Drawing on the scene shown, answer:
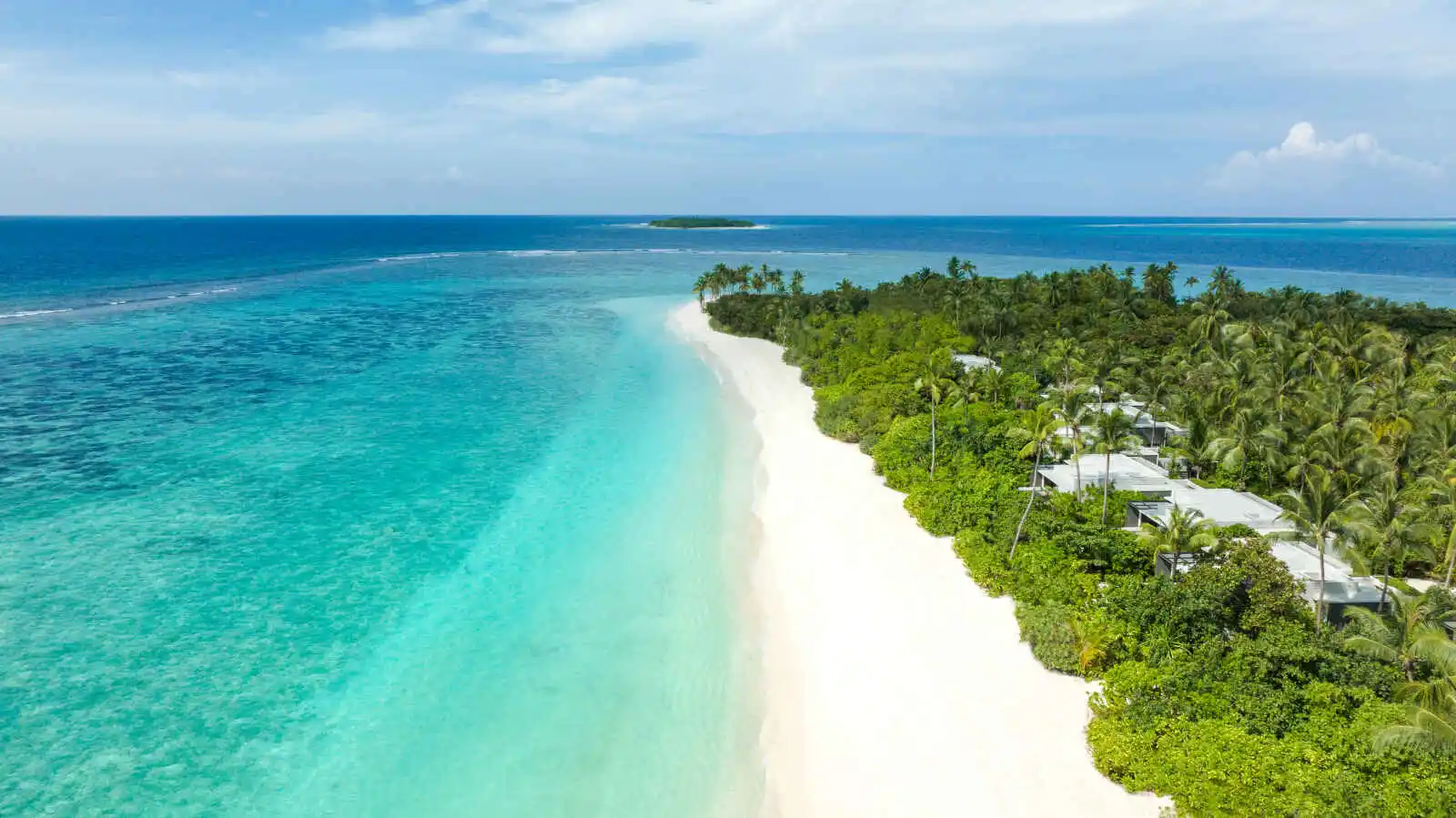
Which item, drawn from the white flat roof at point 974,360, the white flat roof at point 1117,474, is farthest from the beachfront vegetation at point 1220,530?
the white flat roof at point 1117,474

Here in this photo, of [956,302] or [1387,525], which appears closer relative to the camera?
[1387,525]

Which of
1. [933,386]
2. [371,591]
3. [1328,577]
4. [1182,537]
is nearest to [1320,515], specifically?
[1328,577]

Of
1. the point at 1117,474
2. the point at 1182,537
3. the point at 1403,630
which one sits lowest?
the point at 1403,630

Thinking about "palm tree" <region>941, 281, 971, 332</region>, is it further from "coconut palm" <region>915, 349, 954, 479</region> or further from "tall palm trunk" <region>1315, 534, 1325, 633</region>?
"tall palm trunk" <region>1315, 534, 1325, 633</region>

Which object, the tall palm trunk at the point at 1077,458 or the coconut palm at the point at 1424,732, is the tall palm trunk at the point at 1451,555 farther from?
the tall palm trunk at the point at 1077,458

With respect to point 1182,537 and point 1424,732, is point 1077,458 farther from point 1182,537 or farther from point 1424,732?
point 1424,732
